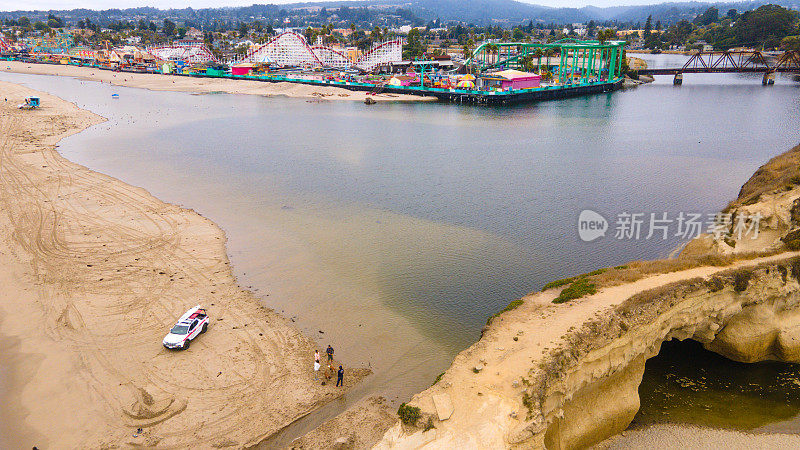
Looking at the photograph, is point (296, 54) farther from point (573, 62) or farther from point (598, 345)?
point (598, 345)

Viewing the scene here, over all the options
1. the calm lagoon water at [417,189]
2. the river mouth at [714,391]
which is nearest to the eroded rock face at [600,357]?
the river mouth at [714,391]

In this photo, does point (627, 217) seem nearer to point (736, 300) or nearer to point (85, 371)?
point (736, 300)

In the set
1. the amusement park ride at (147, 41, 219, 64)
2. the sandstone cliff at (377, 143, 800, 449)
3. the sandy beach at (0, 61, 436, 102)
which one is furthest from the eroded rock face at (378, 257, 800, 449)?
the amusement park ride at (147, 41, 219, 64)

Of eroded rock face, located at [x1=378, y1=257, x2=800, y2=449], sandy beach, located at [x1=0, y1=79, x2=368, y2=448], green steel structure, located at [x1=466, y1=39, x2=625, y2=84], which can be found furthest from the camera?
green steel structure, located at [x1=466, y1=39, x2=625, y2=84]

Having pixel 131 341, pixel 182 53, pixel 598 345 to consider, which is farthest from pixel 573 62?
pixel 131 341

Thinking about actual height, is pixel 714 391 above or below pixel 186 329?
below

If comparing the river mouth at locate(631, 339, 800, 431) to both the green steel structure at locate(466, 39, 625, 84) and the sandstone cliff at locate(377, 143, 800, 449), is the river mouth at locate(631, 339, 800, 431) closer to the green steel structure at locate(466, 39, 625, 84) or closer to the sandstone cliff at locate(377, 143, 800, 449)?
the sandstone cliff at locate(377, 143, 800, 449)

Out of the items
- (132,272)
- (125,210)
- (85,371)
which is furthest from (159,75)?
(85,371)
